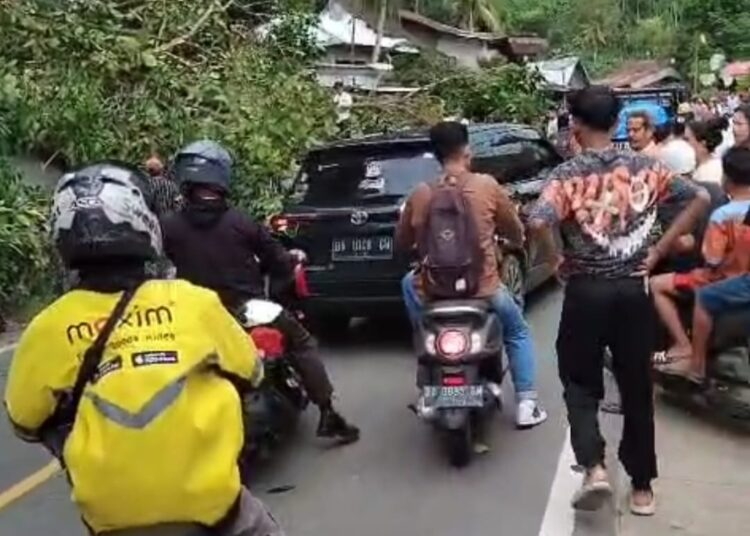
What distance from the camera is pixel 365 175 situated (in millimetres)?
8914

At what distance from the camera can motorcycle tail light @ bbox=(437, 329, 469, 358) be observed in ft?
19.3

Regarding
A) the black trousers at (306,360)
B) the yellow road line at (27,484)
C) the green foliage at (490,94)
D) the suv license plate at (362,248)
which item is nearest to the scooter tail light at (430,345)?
the black trousers at (306,360)

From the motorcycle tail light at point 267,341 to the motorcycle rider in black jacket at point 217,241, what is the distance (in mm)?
72

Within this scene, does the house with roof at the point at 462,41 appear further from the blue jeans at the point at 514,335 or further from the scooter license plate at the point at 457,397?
the scooter license plate at the point at 457,397

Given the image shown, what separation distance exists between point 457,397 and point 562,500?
0.72 m

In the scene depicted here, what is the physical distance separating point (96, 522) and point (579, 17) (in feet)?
188

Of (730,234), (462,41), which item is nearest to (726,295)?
(730,234)

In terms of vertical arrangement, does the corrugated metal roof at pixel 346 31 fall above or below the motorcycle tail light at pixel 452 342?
above

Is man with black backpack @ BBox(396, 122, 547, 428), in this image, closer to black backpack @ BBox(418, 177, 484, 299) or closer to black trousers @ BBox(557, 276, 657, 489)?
black backpack @ BBox(418, 177, 484, 299)

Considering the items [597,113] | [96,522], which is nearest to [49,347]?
[96,522]

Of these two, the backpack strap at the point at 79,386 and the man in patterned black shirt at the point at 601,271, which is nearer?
the backpack strap at the point at 79,386

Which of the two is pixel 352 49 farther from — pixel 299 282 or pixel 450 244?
pixel 450 244

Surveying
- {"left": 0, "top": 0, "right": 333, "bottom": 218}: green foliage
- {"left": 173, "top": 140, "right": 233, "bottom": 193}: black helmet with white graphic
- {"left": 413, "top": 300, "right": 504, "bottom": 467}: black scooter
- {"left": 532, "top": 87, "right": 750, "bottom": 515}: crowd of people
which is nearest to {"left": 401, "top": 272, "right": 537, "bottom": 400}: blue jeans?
{"left": 413, "top": 300, "right": 504, "bottom": 467}: black scooter

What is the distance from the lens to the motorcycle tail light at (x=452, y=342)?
19.3 feet
